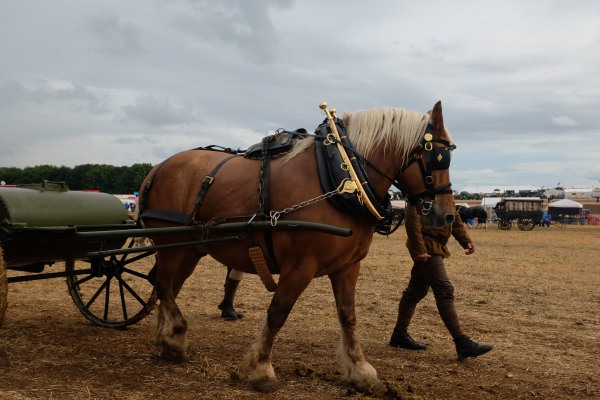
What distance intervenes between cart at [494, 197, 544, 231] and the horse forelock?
38.2 m

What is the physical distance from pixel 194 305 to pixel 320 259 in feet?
14.5

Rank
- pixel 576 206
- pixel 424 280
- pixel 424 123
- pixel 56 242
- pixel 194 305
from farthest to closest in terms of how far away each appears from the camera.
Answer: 1. pixel 576 206
2. pixel 194 305
3. pixel 424 280
4. pixel 56 242
5. pixel 424 123

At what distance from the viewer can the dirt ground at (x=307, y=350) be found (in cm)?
443

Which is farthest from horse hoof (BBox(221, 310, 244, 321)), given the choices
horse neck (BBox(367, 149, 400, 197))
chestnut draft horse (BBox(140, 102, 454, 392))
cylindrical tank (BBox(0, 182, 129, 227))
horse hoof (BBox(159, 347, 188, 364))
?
horse neck (BBox(367, 149, 400, 197))

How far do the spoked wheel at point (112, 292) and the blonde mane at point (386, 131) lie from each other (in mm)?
2624

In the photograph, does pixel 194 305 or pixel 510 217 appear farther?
pixel 510 217

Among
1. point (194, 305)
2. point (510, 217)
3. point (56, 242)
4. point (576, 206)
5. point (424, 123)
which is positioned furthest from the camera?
point (576, 206)

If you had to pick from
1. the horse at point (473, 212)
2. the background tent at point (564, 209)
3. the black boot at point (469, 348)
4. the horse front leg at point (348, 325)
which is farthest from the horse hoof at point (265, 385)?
the background tent at point (564, 209)

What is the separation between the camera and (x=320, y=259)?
13.9ft

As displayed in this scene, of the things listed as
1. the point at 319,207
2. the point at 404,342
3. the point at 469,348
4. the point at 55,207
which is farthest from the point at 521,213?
the point at 55,207

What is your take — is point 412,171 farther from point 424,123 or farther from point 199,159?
point 199,159

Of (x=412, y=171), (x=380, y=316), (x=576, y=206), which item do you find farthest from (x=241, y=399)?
(x=576, y=206)

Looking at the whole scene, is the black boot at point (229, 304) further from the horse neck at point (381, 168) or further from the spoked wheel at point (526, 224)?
the spoked wheel at point (526, 224)

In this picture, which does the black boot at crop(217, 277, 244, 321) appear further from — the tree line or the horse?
the tree line
